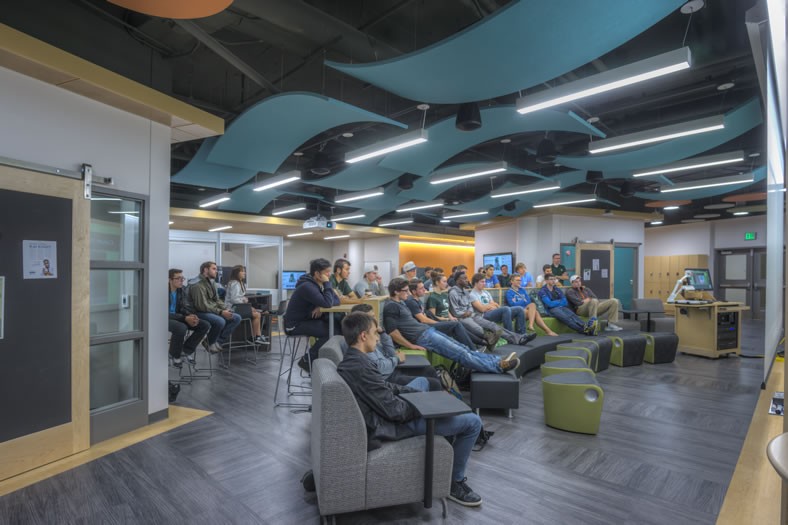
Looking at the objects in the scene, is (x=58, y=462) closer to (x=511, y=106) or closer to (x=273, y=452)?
(x=273, y=452)

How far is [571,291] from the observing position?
7801 mm

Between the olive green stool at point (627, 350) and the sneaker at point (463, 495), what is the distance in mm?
4918

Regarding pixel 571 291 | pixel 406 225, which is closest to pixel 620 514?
pixel 571 291

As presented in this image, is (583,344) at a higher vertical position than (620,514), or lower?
higher

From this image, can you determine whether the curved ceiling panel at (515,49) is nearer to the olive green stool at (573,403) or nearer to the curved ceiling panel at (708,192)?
the olive green stool at (573,403)

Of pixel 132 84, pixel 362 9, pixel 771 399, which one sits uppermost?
pixel 362 9

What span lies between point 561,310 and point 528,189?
2.99 m

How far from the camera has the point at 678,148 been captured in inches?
271

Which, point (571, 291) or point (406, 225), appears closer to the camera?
point (571, 291)

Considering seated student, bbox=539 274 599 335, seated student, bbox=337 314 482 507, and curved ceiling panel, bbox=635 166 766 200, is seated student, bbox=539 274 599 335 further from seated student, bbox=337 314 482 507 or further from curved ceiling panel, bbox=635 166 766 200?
seated student, bbox=337 314 482 507

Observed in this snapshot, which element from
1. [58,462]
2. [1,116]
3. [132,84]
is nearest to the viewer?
[1,116]

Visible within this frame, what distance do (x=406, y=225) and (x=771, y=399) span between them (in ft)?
40.8

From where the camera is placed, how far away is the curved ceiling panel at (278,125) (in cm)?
500

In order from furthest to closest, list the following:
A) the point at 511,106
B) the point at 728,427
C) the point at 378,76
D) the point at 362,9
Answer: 1. the point at 511,106
2. the point at 362,9
3. the point at 378,76
4. the point at 728,427
